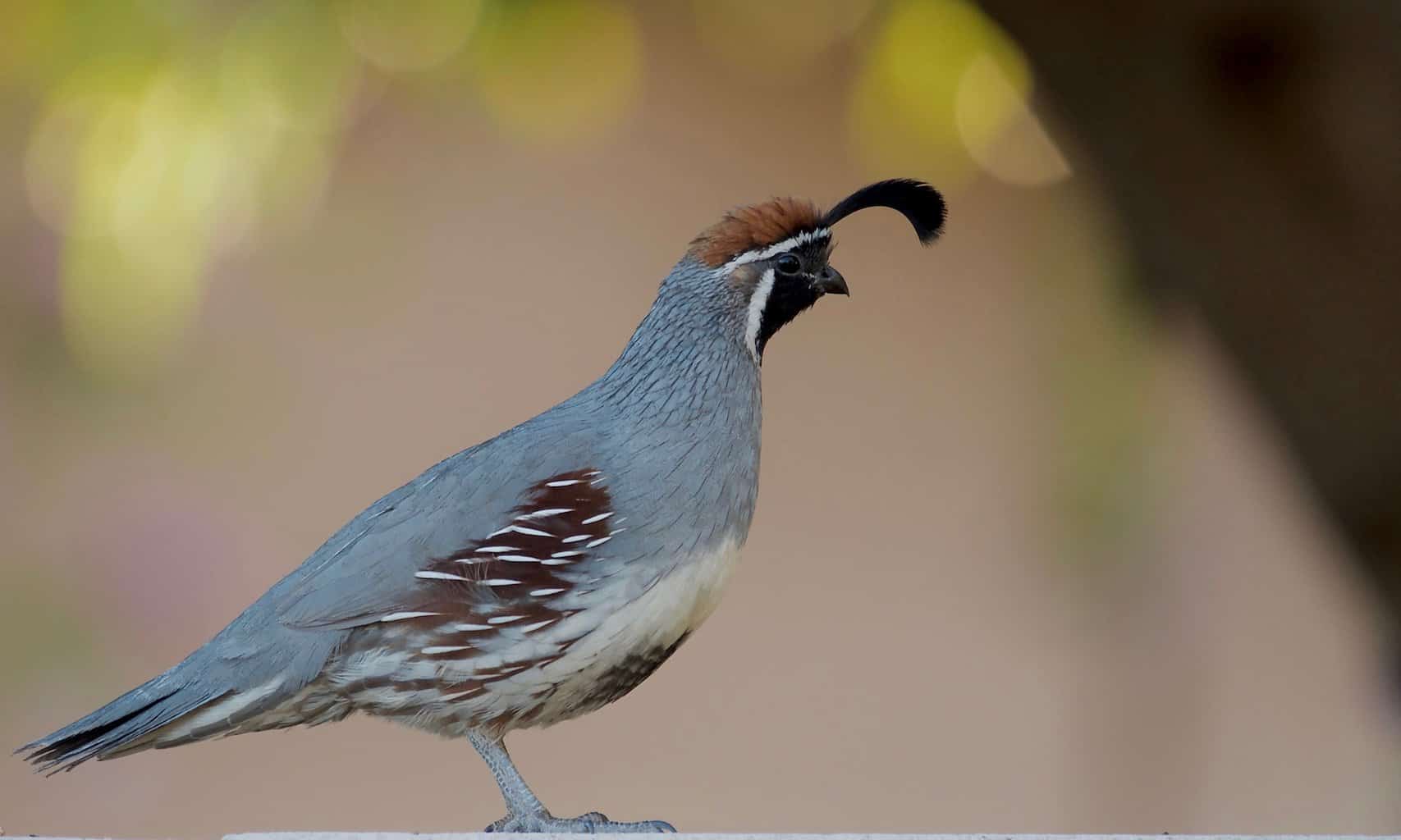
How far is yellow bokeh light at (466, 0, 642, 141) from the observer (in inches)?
138

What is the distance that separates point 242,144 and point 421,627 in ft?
6.13

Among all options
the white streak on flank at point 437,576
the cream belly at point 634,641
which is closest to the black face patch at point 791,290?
the cream belly at point 634,641

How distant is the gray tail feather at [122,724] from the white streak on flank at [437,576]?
0.99 ft

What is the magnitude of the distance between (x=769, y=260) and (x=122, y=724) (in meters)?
1.09

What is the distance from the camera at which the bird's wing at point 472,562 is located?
2.05 m

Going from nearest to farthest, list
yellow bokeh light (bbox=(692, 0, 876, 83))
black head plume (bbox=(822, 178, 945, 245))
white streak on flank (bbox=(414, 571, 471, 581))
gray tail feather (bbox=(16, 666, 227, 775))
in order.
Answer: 1. gray tail feather (bbox=(16, 666, 227, 775))
2. white streak on flank (bbox=(414, 571, 471, 581))
3. black head plume (bbox=(822, 178, 945, 245))
4. yellow bokeh light (bbox=(692, 0, 876, 83))

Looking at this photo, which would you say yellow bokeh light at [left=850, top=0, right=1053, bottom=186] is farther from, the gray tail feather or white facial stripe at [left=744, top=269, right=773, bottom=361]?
the gray tail feather

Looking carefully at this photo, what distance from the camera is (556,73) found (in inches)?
140

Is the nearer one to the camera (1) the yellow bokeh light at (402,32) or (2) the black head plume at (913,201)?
(2) the black head plume at (913,201)

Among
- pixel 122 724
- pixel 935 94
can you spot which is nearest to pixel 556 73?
pixel 935 94

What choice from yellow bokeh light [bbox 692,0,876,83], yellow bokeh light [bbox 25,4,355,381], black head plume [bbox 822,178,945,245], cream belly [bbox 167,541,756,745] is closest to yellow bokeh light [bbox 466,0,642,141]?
yellow bokeh light [bbox 692,0,876,83]

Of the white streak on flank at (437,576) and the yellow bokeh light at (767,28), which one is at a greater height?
the yellow bokeh light at (767,28)

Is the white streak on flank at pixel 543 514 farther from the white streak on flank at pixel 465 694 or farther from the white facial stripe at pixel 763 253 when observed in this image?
the white facial stripe at pixel 763 253

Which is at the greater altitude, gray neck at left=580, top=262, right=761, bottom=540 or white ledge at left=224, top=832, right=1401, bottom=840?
gray neck at left=580, top=262, right=761, bottom=540
